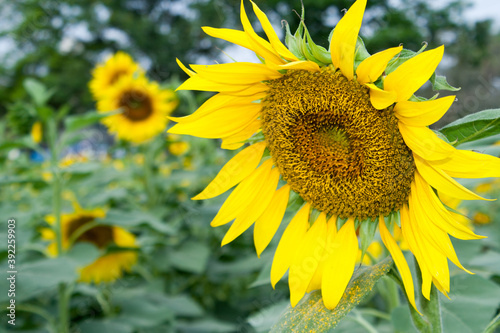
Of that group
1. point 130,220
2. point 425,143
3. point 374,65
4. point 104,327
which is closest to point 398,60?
point 374,65

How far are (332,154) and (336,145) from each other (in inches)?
1.0

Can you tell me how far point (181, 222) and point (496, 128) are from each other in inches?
109

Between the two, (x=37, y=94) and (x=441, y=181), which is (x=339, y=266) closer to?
(x=441, y=181)

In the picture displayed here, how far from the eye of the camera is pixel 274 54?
937 millimetres

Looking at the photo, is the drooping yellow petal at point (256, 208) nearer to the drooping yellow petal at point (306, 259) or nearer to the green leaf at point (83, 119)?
the drooping yellow petal at point (306, 259)

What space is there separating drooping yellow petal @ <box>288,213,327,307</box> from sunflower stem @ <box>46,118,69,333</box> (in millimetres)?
1553

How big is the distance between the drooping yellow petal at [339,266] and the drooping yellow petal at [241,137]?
32cm

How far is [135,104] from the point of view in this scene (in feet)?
12.8

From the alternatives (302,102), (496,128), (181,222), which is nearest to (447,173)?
(496,128)

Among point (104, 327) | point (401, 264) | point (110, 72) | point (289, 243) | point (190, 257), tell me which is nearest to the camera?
point (401, 264)

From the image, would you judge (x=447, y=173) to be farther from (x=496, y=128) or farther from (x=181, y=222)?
(x=181, y=222)

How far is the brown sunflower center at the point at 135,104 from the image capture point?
12.8 ft

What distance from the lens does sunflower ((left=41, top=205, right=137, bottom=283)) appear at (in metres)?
2.70

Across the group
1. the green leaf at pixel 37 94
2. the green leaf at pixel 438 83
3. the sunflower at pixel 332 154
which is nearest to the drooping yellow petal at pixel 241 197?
the sunflower at pixel 332 154
